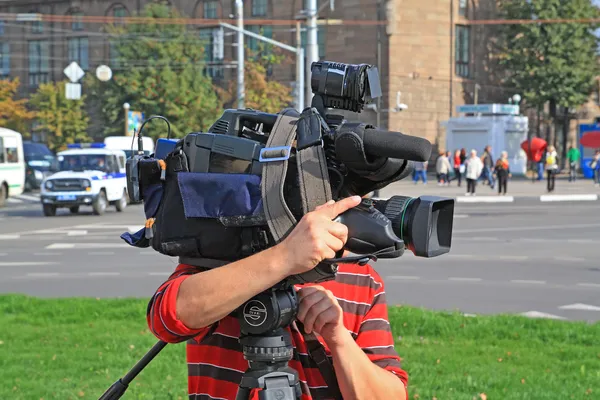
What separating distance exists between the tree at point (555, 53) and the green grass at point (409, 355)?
52167 mm

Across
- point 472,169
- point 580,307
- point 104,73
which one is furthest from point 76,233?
point 104,73

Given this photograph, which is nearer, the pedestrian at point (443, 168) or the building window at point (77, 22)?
the pedestrian at point (443, 168)

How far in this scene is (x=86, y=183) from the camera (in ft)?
93.3

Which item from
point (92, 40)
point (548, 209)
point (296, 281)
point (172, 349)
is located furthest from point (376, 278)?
point (92, 40)

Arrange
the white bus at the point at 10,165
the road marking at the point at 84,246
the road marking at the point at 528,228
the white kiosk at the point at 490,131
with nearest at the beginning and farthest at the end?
the road marking at the point at 84,246, the road marking at the point at 528,228, the white bus at the point at 10,165, the white kiosk at the point at 490,131

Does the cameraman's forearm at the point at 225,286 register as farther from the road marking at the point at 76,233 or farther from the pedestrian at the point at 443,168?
the pedestrian at the point at 443,168

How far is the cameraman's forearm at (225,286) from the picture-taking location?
2.31m

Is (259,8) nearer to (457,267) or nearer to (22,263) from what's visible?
(22,263)

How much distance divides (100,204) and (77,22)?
152 feet

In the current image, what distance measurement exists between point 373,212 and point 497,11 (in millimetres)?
63893

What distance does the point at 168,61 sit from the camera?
56562 mm

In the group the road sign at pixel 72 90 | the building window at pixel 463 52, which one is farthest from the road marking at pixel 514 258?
the building window at pixel 463 52

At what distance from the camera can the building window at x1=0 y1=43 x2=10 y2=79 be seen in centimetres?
7594

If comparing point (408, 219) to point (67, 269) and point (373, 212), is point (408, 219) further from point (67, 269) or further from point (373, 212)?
point (67, 269)
